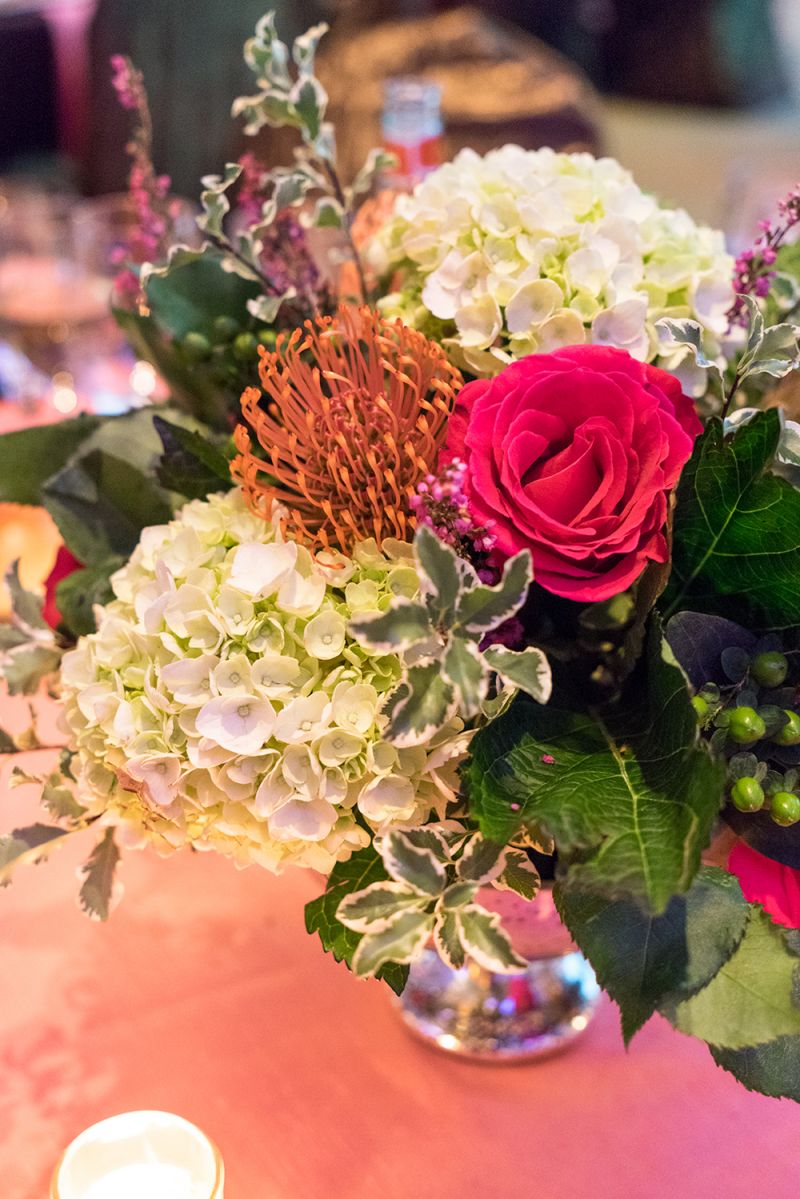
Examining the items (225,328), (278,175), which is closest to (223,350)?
(225,328)

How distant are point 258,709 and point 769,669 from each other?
22 centimetres

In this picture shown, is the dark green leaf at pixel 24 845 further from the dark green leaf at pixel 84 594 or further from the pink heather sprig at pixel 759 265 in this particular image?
the pink heather sprig at pixel 759 265

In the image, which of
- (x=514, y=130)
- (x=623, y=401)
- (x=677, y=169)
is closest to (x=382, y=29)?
(x=514, y=130)

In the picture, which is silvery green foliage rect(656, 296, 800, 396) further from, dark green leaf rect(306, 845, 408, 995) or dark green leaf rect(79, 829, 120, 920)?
dark green leaf rect(79, 829, 120, 920)

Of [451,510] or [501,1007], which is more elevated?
[451,510]

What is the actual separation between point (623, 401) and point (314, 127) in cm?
32

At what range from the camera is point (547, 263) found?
56 centimetres

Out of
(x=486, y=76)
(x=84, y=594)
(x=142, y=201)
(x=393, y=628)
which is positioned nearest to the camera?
(x=393, y=628)

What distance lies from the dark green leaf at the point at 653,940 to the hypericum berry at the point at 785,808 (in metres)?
0.04

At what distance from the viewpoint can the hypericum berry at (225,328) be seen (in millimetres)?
643

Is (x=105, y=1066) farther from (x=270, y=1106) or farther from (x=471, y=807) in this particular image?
(x=471, y=807)

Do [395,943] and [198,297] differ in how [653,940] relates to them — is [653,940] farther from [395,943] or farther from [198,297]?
[198,297]

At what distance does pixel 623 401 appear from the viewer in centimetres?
47

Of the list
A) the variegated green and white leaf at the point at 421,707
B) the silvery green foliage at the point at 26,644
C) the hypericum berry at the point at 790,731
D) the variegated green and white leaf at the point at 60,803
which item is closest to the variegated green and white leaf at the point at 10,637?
the silvery green foliage at the point at 26,644
